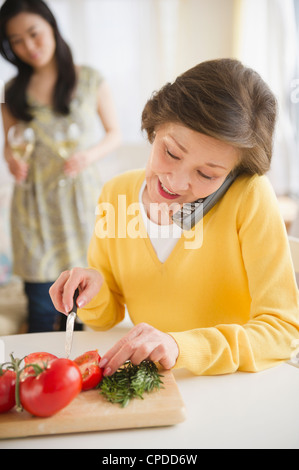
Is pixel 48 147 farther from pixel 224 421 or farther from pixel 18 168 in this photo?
pixel 224 421

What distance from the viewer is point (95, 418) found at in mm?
802

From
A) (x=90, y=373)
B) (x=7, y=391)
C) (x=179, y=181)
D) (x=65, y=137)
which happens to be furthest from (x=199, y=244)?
(x=65, y=137)

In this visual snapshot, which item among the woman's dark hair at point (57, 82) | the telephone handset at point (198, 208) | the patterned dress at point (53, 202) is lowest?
Result: the patterned dress at point (53, 202)

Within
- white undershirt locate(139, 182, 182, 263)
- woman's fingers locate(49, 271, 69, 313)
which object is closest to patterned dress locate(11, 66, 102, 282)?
white undershirt locate(139, 182, 182, 263)

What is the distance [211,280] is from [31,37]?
1.46m

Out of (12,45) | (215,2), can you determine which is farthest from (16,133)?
(215,2)

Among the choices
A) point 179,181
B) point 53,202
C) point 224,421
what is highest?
point 179,181

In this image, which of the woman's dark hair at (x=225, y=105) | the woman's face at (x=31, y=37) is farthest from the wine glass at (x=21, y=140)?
the woman's dark hair at (x=225, y=105)

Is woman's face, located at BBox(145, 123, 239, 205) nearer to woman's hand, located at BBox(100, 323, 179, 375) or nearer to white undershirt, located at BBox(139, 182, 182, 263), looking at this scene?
white undershirt, located at BBox(139, 182, 182, 263)

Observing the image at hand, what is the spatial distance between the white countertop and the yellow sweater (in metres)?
0.04

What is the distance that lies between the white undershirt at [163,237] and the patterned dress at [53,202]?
45.9 inches

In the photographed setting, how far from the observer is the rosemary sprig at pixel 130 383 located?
850mm

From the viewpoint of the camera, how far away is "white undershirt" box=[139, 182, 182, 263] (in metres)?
1.26

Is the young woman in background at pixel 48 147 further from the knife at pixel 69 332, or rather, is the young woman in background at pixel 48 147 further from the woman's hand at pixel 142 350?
the woman's hand at pixel 142 350
